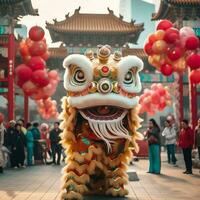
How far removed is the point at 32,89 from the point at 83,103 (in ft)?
34.6

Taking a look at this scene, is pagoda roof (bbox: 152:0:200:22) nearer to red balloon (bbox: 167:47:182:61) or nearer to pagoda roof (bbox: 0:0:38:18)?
red balloon (bbox: 167:47:182:61)

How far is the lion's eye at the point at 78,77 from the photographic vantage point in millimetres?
6469

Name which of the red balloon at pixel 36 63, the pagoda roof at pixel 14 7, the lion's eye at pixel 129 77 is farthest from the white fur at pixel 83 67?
the pagoda roof at pixel 14 7

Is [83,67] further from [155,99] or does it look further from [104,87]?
[155,99]

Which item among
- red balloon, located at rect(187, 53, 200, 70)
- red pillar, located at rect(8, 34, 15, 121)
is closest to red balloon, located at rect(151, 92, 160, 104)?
red balloon, located at rect(187, 53, 200, 70)

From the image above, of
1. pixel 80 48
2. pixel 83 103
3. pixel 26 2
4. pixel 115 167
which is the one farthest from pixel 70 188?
pixel 80 48

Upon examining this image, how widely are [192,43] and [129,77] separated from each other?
9.08 meters

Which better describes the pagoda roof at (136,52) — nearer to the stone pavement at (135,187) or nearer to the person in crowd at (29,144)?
the person in crowd at (29,144)

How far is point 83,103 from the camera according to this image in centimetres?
629

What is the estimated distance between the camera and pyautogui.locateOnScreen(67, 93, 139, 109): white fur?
6238 mm

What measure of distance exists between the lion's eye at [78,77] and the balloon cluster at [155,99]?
1708 cm

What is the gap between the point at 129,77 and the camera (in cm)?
662

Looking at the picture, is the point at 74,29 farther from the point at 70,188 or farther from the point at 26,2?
the point at 70,188

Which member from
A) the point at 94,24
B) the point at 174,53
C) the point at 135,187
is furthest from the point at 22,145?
the point at 94,24
